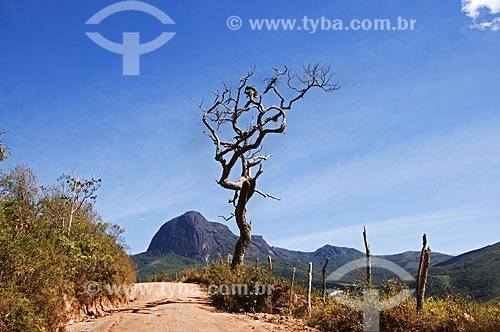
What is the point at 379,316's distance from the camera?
37.8ft

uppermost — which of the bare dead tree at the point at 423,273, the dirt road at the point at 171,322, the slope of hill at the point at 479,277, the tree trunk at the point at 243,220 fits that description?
the tree trunk at the point at 243,220

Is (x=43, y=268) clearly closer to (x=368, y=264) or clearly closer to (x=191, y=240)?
(x=368, y=264)

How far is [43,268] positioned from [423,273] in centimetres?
973

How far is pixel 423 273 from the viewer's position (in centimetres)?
1164

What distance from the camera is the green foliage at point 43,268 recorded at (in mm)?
7759

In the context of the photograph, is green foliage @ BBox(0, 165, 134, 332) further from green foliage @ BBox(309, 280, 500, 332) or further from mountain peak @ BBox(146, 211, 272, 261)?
mountain peak @ BBox(146, 211, 272, 261)

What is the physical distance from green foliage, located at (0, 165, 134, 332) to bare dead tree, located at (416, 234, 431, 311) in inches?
359

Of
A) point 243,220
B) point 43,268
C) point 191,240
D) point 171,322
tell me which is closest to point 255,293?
point 171,322

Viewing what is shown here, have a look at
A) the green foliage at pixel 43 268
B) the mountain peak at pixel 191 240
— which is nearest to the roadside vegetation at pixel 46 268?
the green foliage at pixel 43 268

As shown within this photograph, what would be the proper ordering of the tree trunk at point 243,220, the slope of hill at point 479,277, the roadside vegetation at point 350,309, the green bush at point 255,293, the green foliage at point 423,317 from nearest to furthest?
the green foliage at point 423,317 < the roadside vegetation at point 350,309 < the green bush at point 255,293 < the tree trunk at point 243,220 < the slope of hill at point 479,277

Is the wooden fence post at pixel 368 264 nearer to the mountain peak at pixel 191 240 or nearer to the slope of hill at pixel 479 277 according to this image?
the slope of hill at pixel 479 277

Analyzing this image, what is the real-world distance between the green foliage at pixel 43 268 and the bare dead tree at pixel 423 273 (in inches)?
359

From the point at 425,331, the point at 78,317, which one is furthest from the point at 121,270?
the point at 425,331

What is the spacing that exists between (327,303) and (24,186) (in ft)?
56.4
